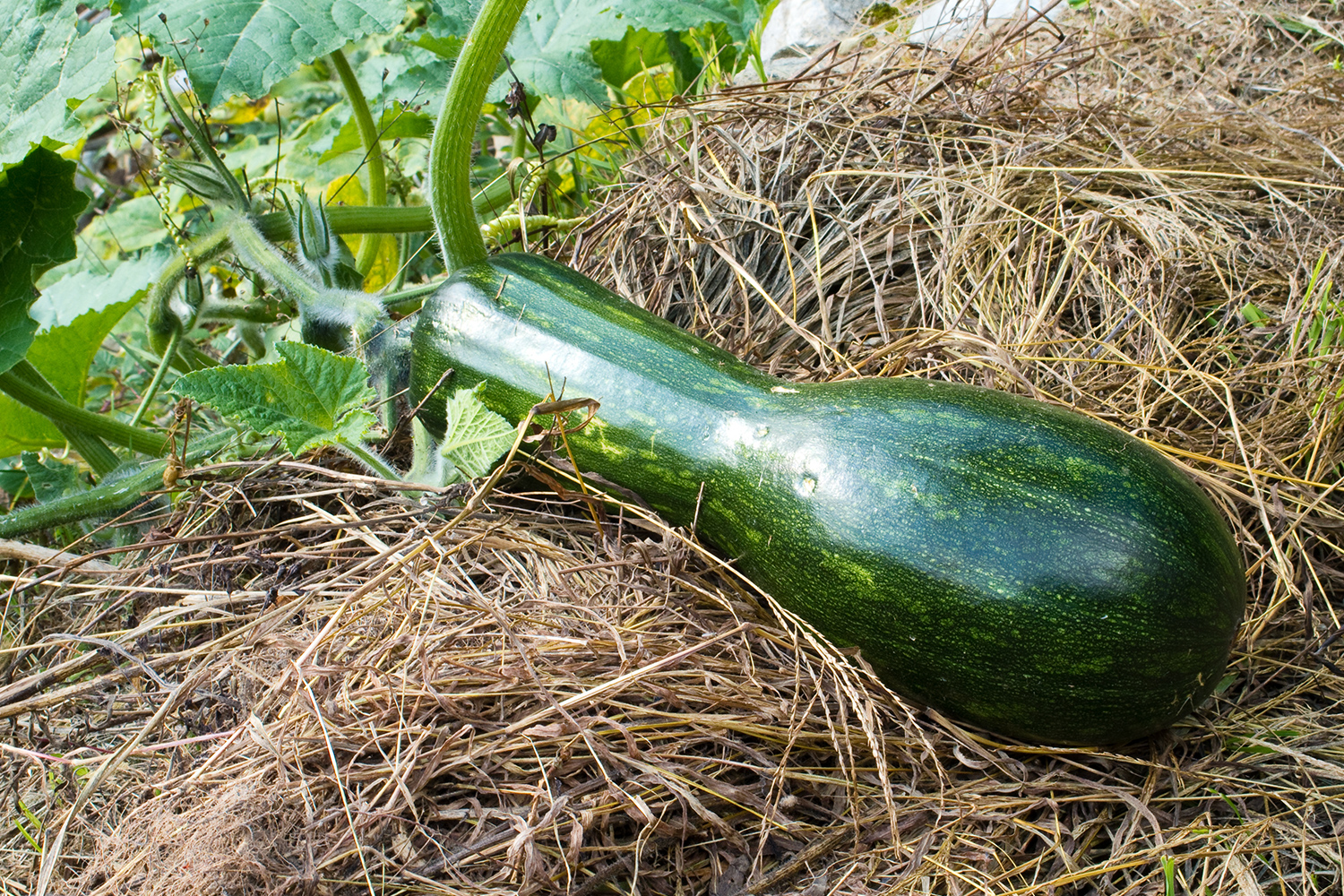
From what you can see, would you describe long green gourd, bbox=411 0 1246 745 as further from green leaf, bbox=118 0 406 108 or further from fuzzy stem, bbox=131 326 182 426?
fuzzy stem, bbox=131 326 182 426

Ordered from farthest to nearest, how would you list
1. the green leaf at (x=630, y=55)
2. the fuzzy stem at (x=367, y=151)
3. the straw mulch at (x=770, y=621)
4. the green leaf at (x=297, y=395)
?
the green leaf at (x=630, y=55) → the fuzzy stem at (x=367, y=151) → the green leaf at (x=297, y=395) → the straw mulch at (x=770, y=621)

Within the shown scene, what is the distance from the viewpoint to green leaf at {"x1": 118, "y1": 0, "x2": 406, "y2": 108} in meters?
1.98

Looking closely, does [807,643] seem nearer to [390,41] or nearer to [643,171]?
[643,171]

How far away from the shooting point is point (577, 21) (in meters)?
2.59

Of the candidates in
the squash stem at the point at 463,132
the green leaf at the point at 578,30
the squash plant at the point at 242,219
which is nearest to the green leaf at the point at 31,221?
the squash plant at the point at 242,219

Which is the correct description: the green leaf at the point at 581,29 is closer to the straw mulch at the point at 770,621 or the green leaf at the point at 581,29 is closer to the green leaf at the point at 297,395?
the straw mulch at the point at 770,621

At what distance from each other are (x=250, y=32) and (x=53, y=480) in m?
1.21

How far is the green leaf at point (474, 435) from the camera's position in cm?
177

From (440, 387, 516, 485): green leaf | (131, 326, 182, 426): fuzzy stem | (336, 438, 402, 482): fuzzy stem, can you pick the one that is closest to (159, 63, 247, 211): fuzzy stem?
(131, 326, 182, 426): fuzzy stem

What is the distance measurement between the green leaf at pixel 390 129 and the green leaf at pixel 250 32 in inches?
18.4

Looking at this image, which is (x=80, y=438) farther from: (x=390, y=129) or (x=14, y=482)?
(x=390, y=129)

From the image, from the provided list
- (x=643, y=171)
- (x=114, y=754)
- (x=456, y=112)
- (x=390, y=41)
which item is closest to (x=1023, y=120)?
(x=643, y=171)

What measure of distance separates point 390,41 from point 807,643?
2932mm

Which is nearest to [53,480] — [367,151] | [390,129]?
[367,151]
